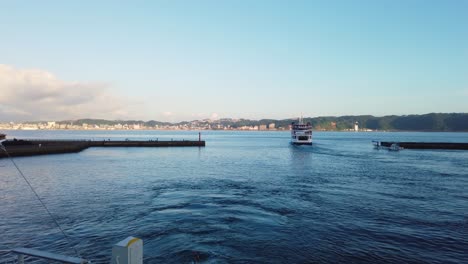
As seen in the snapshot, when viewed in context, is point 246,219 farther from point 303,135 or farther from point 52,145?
point 303,135

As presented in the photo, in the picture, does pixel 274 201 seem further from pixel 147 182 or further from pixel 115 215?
pixel 147 182

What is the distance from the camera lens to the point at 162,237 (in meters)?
15.0

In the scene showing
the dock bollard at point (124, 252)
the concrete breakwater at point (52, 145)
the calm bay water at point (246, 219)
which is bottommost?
the calm bay water at point (246, 219)

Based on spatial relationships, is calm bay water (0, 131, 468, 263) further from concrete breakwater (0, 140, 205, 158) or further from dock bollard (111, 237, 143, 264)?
concrete breakwater (0, 140, 205, 158)

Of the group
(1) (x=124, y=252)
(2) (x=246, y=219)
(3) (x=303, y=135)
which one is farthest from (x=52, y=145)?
(1) (x=124, y=252)

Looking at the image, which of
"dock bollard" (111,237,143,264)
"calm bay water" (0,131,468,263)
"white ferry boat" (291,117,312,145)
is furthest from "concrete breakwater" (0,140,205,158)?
"dock bollard" (111,237,143,264)

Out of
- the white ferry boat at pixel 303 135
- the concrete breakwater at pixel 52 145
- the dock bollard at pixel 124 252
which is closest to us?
the dock bollard at pixel 124 252

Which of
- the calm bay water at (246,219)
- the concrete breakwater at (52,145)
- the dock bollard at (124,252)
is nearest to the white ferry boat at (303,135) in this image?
the concrete breakwater at (52,145)

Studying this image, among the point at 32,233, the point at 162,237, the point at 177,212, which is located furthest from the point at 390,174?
the point at 32,233

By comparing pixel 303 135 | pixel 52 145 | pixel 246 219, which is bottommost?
pixel 246 219

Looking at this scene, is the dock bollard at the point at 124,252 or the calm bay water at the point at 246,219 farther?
the calm bay water at the point at 246,219

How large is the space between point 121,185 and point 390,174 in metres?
33.9

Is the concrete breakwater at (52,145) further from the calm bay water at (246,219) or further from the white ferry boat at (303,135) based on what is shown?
the white ferry boat at (303,135)

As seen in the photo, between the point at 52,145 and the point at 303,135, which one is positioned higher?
the point at 303,135
